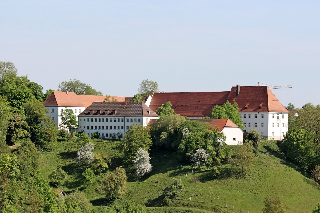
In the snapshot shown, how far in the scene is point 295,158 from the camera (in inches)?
3748

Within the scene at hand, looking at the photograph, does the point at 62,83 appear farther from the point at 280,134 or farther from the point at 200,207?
the point at 200,207

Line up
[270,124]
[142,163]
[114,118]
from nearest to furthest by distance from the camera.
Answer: [142,163]
[114,118]
[270,124]

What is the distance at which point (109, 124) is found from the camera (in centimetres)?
11369

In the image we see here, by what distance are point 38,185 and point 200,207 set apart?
76.2 ft

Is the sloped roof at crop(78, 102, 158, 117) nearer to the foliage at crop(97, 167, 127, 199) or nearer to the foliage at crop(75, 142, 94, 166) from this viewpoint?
the foliage at crop(75, 142, 94, 166)

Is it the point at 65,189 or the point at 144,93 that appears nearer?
the point at 65,189

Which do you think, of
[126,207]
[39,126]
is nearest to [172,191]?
[126,207]

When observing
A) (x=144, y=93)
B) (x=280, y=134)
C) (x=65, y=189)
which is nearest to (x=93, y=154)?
(x=65, y=189)

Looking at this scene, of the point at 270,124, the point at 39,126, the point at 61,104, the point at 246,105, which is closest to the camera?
the point at 39,126

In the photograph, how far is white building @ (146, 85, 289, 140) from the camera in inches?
4609

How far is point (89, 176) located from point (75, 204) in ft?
58.6

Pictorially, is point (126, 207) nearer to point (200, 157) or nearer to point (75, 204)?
point (75, 204)

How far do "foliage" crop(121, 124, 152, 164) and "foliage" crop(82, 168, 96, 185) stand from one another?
23.5 ft

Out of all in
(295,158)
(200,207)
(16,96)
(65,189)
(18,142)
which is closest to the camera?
(200,207)
